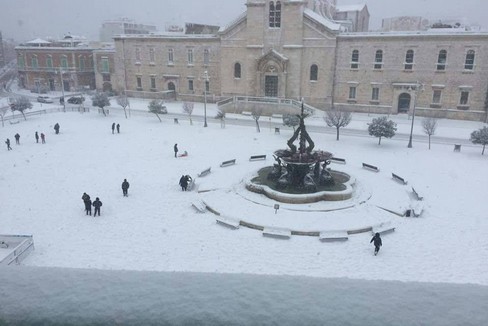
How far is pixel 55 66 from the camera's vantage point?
58688mm

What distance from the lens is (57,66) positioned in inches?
2306

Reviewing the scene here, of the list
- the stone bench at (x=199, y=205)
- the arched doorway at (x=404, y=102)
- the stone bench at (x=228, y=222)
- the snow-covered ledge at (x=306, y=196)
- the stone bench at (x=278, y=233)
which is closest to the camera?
the stone bench at (x=278, y=233)

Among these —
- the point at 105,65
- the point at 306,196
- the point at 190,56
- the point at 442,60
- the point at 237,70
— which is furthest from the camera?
the point at 105,65

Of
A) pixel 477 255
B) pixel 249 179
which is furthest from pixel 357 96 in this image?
pixel 477 255

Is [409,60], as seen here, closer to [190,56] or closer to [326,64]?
[326,64]

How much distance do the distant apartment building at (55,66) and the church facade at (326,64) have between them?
16.0 metres

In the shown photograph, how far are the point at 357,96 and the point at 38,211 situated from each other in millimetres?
32344

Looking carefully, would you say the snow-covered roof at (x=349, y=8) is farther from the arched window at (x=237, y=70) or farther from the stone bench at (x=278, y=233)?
the stone bench at (x=278, y=233)

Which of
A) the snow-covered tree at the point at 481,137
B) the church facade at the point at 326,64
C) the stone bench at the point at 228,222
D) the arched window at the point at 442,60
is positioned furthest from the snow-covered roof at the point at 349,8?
the stone bench at the point at 228,222

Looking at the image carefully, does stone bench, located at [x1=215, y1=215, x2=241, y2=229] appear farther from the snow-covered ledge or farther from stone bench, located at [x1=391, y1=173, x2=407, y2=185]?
stone bench, located at [x1=391, y1=173, x2=407, y2=185]

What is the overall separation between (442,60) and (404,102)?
4.87m

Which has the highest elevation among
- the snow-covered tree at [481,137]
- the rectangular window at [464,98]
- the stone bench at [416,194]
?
the rectangular window at [464,98]

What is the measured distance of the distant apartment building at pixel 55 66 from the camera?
5812 centimetres

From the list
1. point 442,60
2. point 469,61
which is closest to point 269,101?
point 442,60
